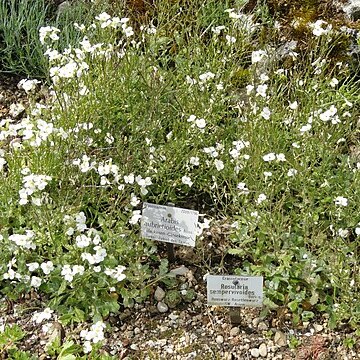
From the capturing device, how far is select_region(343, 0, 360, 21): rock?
3727 millimetres

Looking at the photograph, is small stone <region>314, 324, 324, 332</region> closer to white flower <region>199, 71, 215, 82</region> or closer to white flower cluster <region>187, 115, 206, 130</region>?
white flower cluster <region>187, 115, 206, 130</region>

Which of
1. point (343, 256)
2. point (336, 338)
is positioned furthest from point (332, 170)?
point (336, 338)

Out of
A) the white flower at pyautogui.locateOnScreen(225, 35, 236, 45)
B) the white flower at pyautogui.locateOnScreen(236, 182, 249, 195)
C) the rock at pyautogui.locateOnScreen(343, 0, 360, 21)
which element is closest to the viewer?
the white flower at pyautogui.locateOnScreen(236, 182, 249, 195)

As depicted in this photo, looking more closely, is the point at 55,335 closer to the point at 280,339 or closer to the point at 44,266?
the point at 44,266

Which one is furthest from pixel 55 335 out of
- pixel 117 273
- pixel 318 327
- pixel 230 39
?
pixel 230 39

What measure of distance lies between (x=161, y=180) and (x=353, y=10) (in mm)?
1648

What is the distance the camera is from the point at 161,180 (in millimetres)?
2996

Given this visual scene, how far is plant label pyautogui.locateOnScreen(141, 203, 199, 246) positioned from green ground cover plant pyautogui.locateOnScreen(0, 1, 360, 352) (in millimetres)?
69

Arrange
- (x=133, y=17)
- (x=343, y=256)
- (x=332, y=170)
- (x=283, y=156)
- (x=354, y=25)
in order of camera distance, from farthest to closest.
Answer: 1. (x=133, y=17)
2. (x=354, y=25)
3. (x=332, y=170)
4. (x=283, y=156)
5. (x=343, y=256)

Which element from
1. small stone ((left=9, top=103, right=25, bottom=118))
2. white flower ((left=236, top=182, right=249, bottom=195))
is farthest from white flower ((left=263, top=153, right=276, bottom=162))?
small stone ((left=9, top=103, right=25, bottom=118))

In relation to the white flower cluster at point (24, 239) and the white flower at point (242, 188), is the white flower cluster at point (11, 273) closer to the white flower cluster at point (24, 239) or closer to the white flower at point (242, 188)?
the white flower cluster at point (24, 239)

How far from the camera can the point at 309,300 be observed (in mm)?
2635

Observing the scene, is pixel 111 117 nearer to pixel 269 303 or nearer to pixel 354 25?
pixel 269 303

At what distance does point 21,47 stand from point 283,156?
80.2 inches
